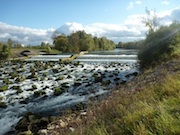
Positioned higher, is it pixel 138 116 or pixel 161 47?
pixel 161 47

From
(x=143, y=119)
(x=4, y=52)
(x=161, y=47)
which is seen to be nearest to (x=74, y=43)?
(x=4, y=52)

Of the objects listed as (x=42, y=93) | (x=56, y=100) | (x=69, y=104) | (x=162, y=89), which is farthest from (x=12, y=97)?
(x=162, y=89)

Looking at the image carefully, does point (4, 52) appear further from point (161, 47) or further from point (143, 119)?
point (143, 119)

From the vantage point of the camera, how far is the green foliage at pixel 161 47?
80.4ft

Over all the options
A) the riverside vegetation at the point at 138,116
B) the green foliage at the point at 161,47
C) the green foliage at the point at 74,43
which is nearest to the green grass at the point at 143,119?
the riverside vegetation at the point at 138,116

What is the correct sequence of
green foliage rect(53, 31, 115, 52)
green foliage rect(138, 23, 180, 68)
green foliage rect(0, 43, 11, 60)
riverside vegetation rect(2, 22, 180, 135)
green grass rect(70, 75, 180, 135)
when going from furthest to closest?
green foliage rect(53, 31, 115, 52) → green foliage rect(0, 43, 11, 60) → green foliage rect(138, 23, 180, 68) → riverside vegetation rect(2, 22, 180, 135) → green grass rect(70, 75, 180, 135)

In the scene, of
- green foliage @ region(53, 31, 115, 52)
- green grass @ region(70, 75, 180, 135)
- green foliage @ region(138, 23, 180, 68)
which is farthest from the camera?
green foliage @ region(53, 31, 115, 52)

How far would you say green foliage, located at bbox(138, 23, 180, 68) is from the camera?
24.5 meters

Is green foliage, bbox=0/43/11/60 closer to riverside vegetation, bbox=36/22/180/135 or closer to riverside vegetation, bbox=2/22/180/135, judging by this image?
riverside vegetation, bbox=2/22/180/135

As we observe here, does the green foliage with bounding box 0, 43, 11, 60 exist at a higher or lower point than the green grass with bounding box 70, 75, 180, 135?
lower

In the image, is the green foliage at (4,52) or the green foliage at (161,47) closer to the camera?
the green foliage at (161,47)

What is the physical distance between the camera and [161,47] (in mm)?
25562

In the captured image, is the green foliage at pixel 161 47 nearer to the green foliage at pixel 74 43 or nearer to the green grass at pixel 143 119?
the green grass at pixel 143 119

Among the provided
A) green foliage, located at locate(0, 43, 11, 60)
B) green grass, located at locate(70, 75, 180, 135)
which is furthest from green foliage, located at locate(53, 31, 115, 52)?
green grass, located at locate(70, 75, 180, 135)
